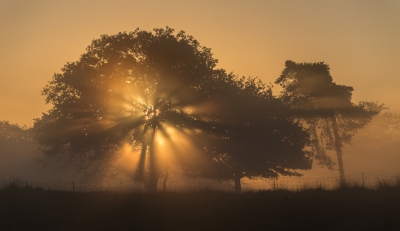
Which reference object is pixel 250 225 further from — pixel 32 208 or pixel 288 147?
pixel 288 147

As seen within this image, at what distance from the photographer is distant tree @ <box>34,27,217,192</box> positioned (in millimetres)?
43688

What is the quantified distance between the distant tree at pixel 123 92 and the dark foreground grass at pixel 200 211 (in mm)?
Result: 17647

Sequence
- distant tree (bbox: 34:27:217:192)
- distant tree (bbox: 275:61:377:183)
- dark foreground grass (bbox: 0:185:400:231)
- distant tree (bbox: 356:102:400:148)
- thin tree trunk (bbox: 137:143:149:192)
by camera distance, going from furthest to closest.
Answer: distant tree (bbox: 356:102:400:148) < distant tree (bbox: 275:61:377:183) < thin tree trunk (bbox: 137:143:149:192) < distant tree (bbox: 34:27:217:192) < dark foreground grass (bbox: 0:185:400:231)

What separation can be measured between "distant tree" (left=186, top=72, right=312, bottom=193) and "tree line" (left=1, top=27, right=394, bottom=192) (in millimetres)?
101

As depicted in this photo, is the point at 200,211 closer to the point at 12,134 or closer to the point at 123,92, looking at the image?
the point at 123,92

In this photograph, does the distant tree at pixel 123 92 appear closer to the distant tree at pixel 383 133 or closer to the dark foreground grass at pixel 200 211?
the dark foreground grass at pixel 200 211

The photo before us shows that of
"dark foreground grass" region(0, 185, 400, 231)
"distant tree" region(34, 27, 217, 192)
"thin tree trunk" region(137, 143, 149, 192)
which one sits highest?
"distant tree" region(34, 27, 217, 192)

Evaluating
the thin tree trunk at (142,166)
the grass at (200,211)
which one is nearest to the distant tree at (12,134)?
the thin tree trunk at (142,166)

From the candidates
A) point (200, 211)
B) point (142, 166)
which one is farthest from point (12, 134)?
point (200, 211)

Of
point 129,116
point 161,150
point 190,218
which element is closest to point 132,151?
point 161,150

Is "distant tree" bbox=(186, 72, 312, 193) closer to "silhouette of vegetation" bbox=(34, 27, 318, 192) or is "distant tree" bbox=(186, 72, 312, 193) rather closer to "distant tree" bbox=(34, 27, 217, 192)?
"silhouette of vegetation" bbox=(34, 27, 318, 192)

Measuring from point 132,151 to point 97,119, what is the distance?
7373 mm

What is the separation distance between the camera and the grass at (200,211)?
19.7 m

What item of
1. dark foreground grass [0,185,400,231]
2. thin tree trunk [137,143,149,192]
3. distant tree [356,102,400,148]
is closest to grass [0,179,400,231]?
dark foreground grass [0,185,400,231]
